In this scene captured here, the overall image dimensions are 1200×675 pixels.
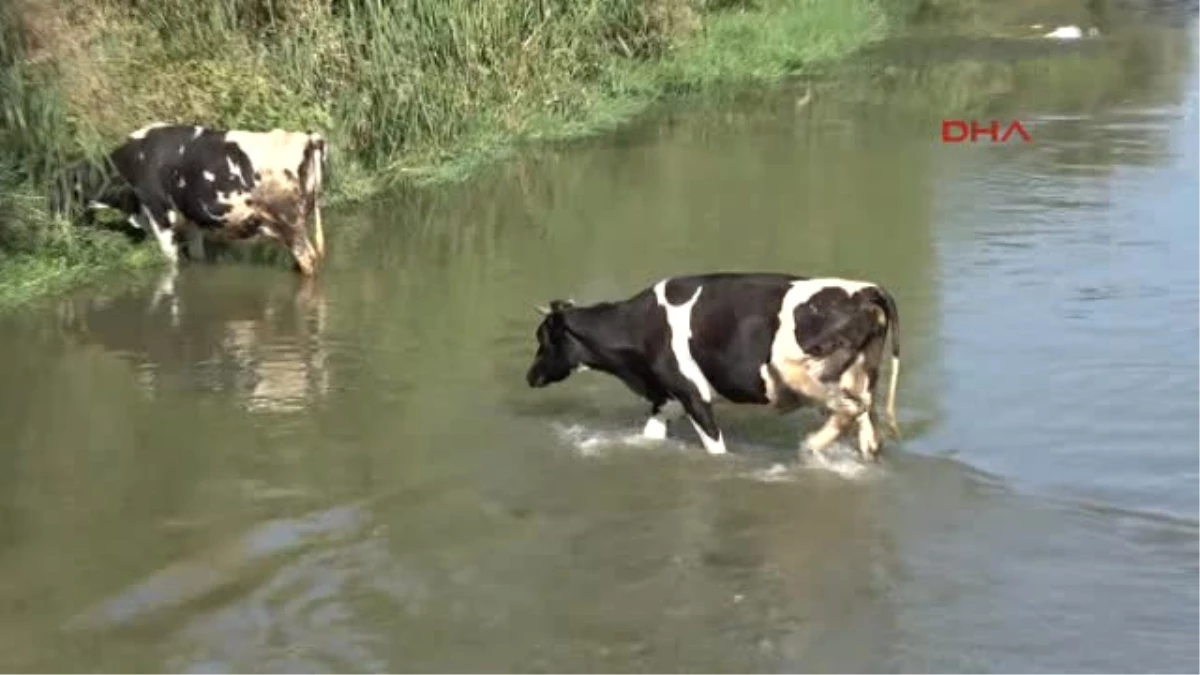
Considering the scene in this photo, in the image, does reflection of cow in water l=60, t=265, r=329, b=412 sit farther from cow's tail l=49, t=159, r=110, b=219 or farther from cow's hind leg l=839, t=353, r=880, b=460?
cow's hind leg l=839, t=353, r=880, b=460

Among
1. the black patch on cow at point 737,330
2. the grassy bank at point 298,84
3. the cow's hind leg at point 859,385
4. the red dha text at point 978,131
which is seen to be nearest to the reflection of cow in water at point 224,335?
the grassy bank at point 298,84

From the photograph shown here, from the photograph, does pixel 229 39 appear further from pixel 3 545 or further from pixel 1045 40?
pixel 1045 40

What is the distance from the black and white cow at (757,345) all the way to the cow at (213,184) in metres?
4.77

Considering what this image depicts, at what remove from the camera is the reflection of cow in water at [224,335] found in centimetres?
1027

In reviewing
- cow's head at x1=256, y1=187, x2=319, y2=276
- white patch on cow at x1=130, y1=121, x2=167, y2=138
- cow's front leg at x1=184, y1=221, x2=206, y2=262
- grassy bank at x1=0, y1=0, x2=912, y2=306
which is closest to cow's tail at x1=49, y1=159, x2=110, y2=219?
grassy bank at x1=0, y1=0, x2=912, y2=306

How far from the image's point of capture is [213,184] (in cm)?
1297

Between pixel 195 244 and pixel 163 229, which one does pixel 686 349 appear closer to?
pixel 163 229

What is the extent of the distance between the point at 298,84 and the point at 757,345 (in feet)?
28.2

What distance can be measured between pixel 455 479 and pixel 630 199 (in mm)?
7824

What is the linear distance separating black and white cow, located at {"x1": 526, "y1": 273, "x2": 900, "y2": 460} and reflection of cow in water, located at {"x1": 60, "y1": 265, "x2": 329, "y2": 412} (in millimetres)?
2237

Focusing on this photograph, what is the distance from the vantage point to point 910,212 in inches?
591

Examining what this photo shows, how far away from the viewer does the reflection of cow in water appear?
1027cm

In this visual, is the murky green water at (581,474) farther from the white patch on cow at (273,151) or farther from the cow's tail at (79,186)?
the cow's tail at (79,186)

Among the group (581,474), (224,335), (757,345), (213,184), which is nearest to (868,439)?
(757,345)
